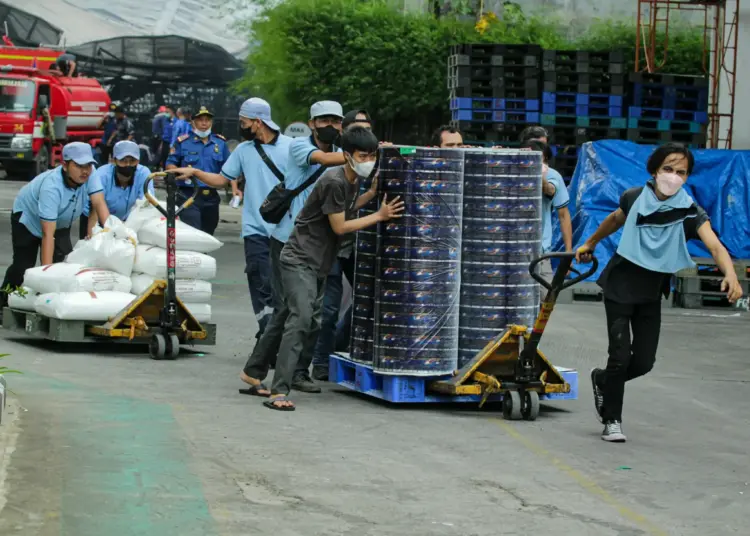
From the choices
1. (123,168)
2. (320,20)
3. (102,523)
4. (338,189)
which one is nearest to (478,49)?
(320,20)

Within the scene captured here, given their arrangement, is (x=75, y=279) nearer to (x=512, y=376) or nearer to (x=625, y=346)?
(x=512, y=376)

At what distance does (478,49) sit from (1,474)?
51.1 feet

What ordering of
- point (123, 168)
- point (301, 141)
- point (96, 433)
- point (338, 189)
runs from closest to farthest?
point (96, 433)
point (338, 189)
point (301, 141)
point (123, 168)

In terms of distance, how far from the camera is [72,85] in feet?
129

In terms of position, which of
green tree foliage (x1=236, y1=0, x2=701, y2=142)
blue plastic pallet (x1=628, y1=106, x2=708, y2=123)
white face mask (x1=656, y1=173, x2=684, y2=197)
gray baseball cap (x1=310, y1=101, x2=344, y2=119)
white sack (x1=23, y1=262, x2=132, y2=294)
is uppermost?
green tree foliage (x1=236, y1=0, x2=701, y2=142)

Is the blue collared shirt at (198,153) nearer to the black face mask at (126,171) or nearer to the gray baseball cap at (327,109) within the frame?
the black face mask at (126,171)

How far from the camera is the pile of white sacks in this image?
38.3 ft

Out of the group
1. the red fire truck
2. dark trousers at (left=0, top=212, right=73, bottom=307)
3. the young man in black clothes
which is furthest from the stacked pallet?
the red fire truck

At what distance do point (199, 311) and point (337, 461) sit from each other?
4.71 m

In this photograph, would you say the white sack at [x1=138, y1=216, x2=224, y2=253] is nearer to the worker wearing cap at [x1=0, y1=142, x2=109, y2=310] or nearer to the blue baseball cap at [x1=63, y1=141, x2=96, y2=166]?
the worker wearing cap at [x1=0, y1=142, x2=109, y2=310]

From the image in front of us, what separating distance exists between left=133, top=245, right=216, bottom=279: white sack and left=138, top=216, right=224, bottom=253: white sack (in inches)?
2.7

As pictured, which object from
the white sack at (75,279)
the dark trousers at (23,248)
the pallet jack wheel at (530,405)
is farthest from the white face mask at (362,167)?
the dark trousers at (23,248)

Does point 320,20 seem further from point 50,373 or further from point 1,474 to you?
point 1,474

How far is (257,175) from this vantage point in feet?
36.0
